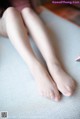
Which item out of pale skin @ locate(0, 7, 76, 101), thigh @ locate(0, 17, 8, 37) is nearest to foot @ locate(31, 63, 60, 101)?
pale skin @ locate(0, 7, 76, 101)

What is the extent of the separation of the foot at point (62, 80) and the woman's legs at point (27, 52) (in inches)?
0.6

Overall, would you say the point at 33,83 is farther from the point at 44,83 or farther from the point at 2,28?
the point at 2,28

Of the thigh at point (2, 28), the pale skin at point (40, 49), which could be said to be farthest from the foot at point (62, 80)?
the thigh at point (2, 28)

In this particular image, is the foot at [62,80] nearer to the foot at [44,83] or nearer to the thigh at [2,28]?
the foot at [44,83]

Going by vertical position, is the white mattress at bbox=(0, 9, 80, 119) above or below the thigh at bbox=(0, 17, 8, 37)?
below

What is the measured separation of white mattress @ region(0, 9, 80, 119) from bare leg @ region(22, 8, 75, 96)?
3 cm

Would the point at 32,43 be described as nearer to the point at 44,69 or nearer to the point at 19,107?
the point at 44,69

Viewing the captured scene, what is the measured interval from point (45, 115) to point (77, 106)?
0.09 metres

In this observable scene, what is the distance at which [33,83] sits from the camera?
0.61 m

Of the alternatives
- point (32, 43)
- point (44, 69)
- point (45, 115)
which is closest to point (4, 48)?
point (32, 43)

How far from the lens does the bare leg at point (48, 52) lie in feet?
1.87

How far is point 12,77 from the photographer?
633 mm

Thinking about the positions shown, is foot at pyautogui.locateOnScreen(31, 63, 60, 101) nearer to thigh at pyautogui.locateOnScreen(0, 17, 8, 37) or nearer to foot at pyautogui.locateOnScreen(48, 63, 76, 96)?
foot at pyautogui.locateOnScreen(48, 63, 76, 96)

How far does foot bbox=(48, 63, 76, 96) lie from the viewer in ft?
1.84
